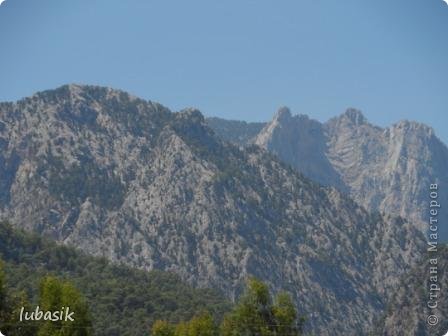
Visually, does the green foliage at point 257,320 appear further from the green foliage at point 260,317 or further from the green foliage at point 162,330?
the green foliage at point 162,330

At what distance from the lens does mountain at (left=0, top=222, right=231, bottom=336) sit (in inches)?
5827

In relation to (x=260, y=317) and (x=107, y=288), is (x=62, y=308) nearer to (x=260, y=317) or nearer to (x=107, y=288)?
(x=260, y=317)

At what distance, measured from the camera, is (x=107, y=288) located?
165375 mm

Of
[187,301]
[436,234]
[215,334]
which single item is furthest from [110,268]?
[436,234]

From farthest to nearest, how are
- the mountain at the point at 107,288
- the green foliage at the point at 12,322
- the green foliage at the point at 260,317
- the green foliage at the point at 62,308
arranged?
the mountain at the point at 107,288
the green foliage at the point at 260,317
the green foliage at the point at 62,308
the green foliage at the point at 12,322

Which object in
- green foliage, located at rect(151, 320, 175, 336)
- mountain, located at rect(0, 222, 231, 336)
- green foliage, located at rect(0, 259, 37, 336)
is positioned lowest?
green foliage, located at rect(0, 259, 37, 336)

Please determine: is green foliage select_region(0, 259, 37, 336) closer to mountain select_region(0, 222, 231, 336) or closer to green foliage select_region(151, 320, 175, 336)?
green foliage select_region(151, 320, 175, 336)

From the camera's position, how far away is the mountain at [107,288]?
5827 inches

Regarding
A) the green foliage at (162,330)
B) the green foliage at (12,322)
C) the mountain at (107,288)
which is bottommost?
the green foliage at (12,322)

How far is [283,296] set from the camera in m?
55.1

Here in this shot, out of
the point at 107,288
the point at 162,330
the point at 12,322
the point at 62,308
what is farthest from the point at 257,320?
the point at 107,288

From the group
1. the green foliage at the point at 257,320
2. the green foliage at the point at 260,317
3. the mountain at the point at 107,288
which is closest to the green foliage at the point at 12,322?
the green foliage at the point at 257,320

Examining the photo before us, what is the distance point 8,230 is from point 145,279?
117 ft

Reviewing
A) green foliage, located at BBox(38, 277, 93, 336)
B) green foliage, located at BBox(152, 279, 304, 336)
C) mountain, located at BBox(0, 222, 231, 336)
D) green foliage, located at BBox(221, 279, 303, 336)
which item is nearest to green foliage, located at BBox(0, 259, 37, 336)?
green foliage, located at BBox(38, 277, 93, 336)
